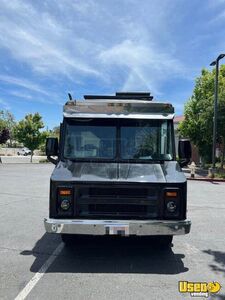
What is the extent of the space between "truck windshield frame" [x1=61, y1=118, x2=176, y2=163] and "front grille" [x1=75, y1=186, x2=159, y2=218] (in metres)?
0.97

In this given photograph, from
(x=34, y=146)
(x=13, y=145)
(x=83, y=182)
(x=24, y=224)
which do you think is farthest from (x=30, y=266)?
(x=13, y=145)

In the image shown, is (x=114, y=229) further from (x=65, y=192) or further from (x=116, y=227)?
(x=65, y=192)

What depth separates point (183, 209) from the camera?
248 inches

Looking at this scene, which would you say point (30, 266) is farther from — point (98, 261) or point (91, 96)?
point (91, 96)

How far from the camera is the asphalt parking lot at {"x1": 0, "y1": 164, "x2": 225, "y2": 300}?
523cm

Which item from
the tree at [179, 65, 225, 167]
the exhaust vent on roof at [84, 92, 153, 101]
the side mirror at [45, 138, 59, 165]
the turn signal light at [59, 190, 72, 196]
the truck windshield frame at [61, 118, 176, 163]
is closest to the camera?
the turn signal light at [59, 190, 72, 196]

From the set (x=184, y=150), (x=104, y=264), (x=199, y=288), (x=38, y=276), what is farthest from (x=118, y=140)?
(x=199, y=288)

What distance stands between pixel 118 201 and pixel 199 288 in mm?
1711

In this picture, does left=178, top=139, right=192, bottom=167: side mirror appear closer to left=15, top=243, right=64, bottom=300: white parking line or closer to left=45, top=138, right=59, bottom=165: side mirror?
A: left=45, top=138, right=59, bottom=165: side mirror

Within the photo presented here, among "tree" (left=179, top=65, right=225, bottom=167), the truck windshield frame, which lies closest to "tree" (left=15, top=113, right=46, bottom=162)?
"tree" (left=179, top=65, right=225, bottom=167)

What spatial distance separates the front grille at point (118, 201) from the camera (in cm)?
628

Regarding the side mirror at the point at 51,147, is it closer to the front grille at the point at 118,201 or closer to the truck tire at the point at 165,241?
the front grille at the point at 118,201

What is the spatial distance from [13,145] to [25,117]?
7650 centimetres

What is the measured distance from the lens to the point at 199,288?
17.8 ft
